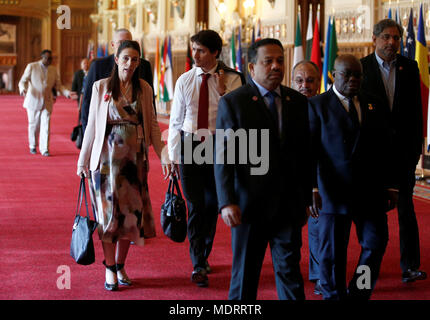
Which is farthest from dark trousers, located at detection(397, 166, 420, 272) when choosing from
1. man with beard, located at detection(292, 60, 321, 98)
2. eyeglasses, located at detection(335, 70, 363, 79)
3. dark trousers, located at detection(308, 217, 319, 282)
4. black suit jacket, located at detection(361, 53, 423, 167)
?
eyeglasses, located at detection(335, 70, 363, 79)

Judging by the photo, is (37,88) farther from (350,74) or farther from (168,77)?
(350,74)

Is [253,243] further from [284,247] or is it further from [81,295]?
[81,295]

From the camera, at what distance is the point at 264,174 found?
11.7 feet

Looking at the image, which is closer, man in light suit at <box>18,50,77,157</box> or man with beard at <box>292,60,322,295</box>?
man with beard at <box>292,60,322,295</box>

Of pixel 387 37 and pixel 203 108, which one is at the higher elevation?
pixel 387 37

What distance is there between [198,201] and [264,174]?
5.33 ft

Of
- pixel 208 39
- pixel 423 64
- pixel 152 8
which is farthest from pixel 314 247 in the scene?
pixel 152 8

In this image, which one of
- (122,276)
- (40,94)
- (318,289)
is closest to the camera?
(318,289)

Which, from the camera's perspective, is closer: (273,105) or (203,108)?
(273,105)

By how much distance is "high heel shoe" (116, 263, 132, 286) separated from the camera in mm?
4949

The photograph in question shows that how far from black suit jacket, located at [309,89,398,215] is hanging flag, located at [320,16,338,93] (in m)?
6.82

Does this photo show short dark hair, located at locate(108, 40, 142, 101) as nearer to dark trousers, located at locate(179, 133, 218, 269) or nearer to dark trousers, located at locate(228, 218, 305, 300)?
dark trousers, located at locate(179, 133, 218, 269)

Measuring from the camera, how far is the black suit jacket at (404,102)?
16.5ft

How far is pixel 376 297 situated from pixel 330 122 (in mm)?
1317
